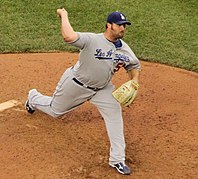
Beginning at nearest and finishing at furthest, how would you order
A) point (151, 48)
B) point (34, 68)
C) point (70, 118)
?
point (70, 118) → point (34, 68) → point (151, 48)

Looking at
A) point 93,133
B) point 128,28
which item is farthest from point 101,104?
point 128,28

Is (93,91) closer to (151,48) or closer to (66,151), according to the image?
(66,151)

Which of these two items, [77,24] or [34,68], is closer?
[34,68]

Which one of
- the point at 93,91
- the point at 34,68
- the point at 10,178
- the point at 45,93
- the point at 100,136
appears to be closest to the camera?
the point at 10,178

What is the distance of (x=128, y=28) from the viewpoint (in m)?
10.8

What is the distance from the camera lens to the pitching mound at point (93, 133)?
589 centimetres

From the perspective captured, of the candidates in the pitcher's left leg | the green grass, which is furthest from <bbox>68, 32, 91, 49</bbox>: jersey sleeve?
the green grass

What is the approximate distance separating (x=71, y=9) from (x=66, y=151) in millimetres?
5952

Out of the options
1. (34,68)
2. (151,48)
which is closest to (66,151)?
(34,68)

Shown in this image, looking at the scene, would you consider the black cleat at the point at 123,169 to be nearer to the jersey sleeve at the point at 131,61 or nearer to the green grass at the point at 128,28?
the jersey sleeve at the point at 131,61

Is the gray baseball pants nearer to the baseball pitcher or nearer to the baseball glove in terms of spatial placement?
the baseball pitcher

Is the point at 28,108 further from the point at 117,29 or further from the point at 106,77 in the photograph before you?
the point at 117,29

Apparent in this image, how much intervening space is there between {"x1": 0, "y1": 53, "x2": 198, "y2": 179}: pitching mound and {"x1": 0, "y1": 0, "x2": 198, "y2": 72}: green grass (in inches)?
37.2

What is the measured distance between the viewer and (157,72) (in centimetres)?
867
